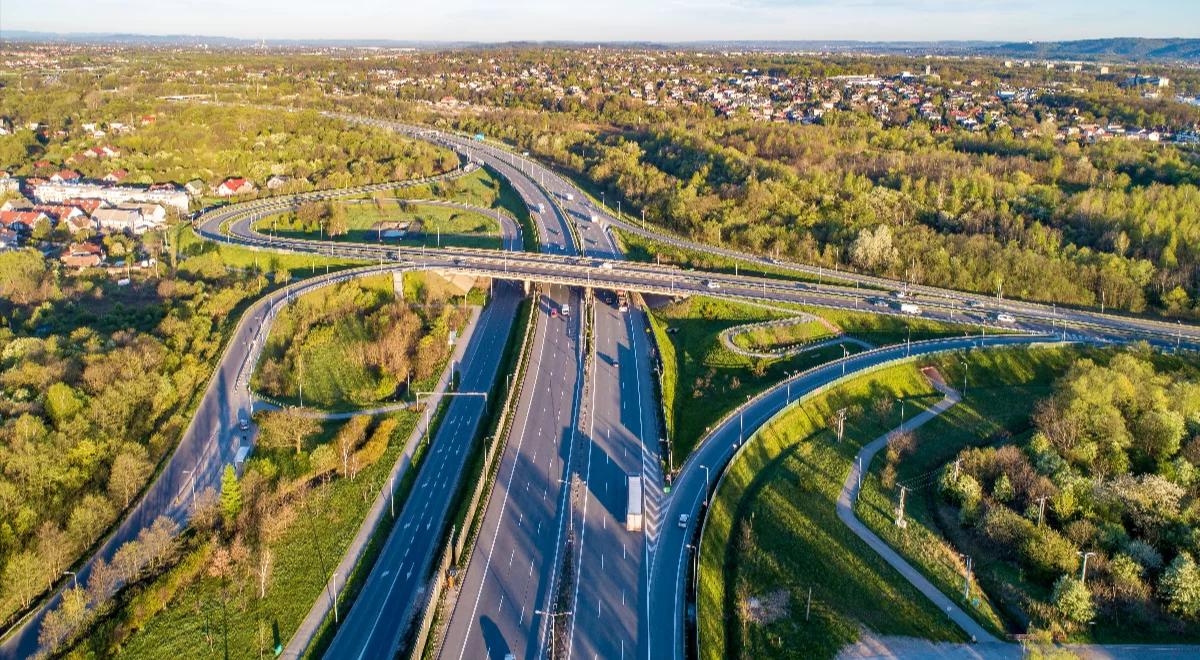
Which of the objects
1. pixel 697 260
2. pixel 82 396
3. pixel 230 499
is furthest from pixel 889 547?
pixel 697 260

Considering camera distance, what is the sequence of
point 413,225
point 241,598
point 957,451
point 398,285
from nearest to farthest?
point 241,598, point 957,451, point 398,285, point 413,225

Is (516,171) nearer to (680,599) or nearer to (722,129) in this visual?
(722,129)

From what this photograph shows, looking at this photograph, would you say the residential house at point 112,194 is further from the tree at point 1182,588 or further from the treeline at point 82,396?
the tree at point 1182,588

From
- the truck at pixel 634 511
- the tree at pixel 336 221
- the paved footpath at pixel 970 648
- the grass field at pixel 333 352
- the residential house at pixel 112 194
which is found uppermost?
the residential house at pixel 112 194

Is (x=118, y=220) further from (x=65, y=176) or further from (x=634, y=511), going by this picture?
(x=634, y=511)

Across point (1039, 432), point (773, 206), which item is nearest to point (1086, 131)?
point (773, 206)

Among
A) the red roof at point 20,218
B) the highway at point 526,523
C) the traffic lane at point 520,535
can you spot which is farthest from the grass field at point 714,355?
the red roof at point 20,218
